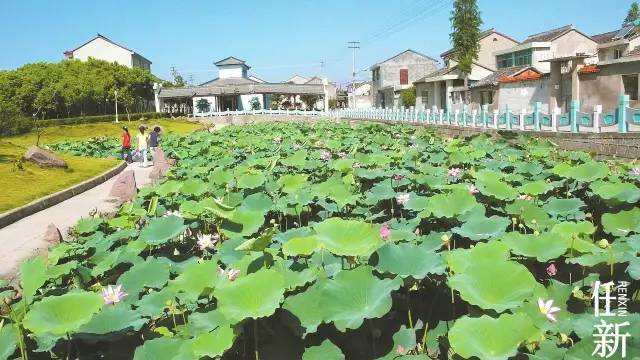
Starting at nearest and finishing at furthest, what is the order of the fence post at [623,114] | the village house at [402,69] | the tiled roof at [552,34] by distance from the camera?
the fence post at [623,114] < the tiled roof at [552,34] < the village house at [402,69]

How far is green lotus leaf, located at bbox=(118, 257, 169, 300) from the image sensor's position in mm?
2316

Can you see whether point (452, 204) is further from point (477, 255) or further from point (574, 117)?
point (574, 117)

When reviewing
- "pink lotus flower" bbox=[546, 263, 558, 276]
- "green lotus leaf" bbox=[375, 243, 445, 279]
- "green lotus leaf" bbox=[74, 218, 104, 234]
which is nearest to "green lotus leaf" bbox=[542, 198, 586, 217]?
"pink lotus flower" bbox=[546, 263, 558, 276]

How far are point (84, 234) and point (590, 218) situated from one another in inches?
130

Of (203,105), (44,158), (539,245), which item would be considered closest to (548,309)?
(539,245)

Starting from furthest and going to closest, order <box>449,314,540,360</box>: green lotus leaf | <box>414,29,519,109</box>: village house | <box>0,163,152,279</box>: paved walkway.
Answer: <box>414,29,519,109</box>: village house, <box>0,163,152,279</box>: paved walkway, <box>449,314,540,360</box>: green lotus leaf

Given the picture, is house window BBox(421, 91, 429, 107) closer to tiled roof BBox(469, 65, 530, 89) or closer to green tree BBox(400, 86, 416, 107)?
green tree BBox(400, 86, 416, 107)

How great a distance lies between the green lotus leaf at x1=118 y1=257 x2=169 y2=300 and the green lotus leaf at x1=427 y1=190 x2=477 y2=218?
142cm

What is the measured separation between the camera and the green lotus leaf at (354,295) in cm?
167

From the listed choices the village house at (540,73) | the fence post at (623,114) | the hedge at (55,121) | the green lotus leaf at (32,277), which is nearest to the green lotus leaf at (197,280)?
the green lotus leaf at (32,277)

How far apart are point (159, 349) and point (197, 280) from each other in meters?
0.35

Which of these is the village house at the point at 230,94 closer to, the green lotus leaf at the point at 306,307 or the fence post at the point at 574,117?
the fence post at the point at 574,117

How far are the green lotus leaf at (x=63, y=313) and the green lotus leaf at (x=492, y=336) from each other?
110 centimetres

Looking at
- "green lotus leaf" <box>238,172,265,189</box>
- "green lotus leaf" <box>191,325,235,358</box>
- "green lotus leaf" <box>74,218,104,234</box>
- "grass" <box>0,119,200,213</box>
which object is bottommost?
"grass" <box>0,119,200,213</box>
